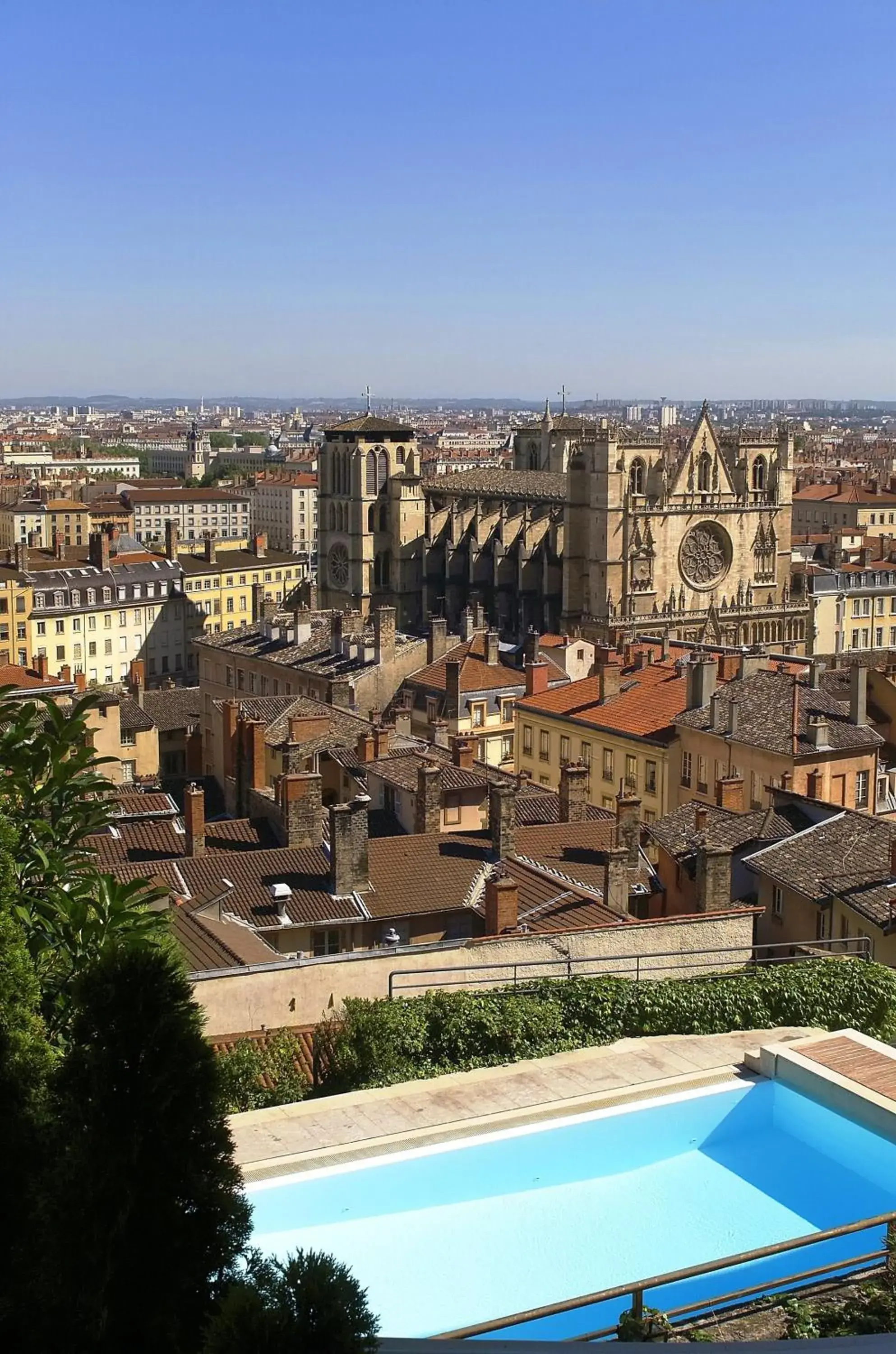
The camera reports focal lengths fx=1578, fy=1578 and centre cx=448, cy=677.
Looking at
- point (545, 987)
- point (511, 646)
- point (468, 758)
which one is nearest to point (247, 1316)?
point (545, 987)

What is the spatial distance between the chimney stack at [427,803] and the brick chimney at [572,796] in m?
Answer: 2.58

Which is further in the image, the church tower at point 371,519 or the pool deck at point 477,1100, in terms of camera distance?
Result: the church tower at point 371,519

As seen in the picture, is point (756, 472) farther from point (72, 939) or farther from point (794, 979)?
point (72, 939)

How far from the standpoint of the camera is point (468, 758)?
34625 mm

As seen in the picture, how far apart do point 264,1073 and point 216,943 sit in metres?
4.26

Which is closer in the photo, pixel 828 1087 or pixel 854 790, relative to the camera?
pixel 828 1087

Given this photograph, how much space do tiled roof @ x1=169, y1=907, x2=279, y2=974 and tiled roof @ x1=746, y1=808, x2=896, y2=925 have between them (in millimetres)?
8658

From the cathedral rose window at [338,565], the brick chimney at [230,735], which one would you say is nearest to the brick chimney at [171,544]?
the cathedral rose window at [338,565]

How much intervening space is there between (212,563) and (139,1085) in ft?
278

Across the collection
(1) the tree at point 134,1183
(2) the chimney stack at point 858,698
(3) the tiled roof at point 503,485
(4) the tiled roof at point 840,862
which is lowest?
(4) the tiled roof at point 840,862

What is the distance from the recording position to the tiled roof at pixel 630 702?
3878cm

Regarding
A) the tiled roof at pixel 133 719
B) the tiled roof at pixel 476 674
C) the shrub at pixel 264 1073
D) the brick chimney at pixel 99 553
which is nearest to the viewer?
the shrub at pixel 264 1073

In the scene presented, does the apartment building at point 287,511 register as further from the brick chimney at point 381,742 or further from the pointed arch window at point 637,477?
the brick chimney at point 381,742

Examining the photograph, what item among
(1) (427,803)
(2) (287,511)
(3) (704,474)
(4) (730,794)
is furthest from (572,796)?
(2) (287,511)
